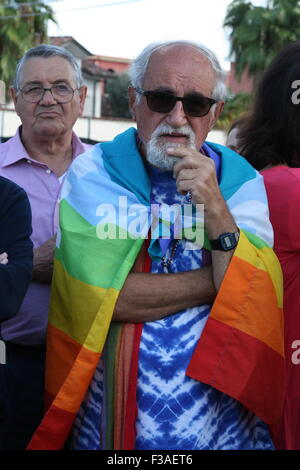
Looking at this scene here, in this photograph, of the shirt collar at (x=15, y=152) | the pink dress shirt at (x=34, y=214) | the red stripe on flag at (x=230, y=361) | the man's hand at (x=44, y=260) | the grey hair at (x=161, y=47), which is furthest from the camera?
the shirt collar at (x=15, y=152)

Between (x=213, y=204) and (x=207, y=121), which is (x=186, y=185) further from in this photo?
(x=207, y=121)

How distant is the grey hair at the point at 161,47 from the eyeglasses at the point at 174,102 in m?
0.09

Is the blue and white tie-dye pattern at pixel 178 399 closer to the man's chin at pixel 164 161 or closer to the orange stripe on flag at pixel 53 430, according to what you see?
the orange stripe on flag at pixel 53 430

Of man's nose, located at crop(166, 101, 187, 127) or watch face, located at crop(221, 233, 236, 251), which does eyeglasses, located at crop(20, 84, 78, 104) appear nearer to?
man's nose, located at crop(166, 101, 187, 127)

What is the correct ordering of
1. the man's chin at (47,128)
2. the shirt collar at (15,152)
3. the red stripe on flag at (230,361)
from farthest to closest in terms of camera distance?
the man's chin at (47,128) < the shirt collar at (15,152) < the red stripe on flag at (230,361)

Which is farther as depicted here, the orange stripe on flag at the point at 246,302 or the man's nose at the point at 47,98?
the man's nose at the point at 47,98

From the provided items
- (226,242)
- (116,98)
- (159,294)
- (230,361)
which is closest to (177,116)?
(226,242)

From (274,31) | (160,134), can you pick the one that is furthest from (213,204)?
(274,31)

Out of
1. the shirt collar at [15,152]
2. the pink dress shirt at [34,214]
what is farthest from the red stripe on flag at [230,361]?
the shirt collar at [15,152]

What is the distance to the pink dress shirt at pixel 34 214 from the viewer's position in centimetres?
288

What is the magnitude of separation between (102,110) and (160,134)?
40.7 metres

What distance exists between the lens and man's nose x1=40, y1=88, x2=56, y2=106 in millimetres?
3287

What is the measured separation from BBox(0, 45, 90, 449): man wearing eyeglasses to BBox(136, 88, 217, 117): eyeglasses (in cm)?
72

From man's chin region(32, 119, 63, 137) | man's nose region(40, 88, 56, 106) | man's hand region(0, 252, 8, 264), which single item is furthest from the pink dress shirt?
man's hand region(0, 252, 8, 264)
